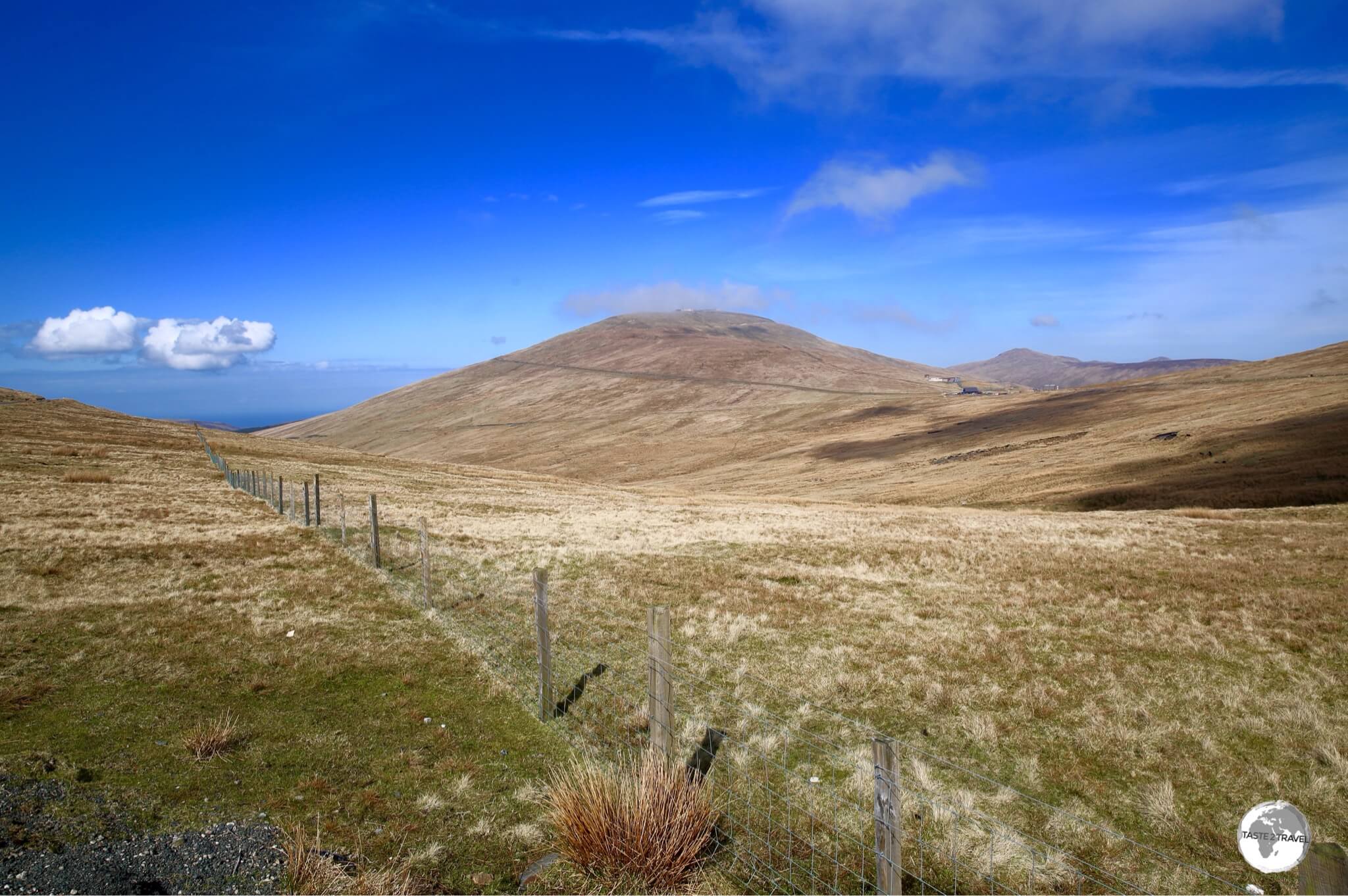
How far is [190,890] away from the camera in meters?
5.32

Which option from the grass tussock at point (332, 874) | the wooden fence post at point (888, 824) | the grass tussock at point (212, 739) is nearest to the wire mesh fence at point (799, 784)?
the wooden fence post at point (888, 824)

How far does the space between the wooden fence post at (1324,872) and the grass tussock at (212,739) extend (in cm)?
953

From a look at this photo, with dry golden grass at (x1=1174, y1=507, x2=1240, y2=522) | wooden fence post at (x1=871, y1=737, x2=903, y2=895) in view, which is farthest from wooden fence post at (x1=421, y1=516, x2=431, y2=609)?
dry golden grass at (x1=1174, y1=507, x2=1240, y2=522)

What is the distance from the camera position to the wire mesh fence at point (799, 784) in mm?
6406

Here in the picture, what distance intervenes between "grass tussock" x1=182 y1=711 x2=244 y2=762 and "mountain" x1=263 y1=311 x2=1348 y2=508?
163 ft

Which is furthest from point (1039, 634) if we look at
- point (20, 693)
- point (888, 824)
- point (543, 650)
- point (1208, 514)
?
point (1208, 514)

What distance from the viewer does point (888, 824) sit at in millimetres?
4797

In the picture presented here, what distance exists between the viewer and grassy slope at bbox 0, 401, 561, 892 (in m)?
6.71

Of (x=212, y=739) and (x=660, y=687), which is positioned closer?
(x=660, y=687)

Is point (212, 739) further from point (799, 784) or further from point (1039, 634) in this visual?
point (1039, 634)

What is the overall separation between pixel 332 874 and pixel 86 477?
3753cm

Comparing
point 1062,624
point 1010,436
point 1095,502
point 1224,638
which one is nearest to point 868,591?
point 1062,624

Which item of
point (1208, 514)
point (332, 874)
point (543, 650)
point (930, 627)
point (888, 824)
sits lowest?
point (930, 627)

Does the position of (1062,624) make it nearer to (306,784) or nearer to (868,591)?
(868,591)
